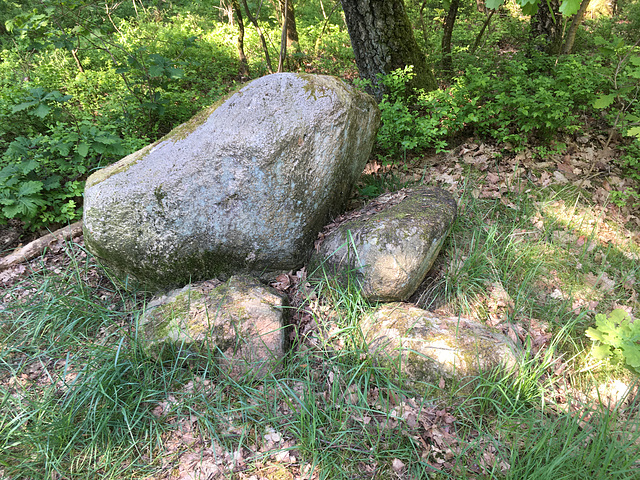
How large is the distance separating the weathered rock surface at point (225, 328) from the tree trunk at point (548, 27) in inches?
208

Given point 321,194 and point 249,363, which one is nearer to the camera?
point 249,363

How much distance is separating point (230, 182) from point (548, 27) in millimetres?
5377

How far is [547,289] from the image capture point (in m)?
3.10

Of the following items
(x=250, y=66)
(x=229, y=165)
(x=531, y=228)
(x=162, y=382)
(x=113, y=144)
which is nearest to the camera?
(x=162, y=382)

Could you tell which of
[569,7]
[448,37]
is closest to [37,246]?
[569,7]

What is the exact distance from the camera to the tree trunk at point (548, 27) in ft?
16.8

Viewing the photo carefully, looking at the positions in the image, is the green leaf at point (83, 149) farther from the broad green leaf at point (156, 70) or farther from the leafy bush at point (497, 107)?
the leafy bush at point (497, 107)

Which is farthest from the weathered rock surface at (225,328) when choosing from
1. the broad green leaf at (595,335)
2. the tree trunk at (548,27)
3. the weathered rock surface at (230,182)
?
the tree trunk at (548,27)

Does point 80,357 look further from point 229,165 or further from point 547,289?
point 547,289

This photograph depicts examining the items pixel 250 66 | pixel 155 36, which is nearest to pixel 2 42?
pixel 155 36

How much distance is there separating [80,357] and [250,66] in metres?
5.57

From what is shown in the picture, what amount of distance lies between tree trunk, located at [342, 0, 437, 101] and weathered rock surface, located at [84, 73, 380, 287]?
1712 millimetres

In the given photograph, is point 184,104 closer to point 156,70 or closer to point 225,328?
point 156,70

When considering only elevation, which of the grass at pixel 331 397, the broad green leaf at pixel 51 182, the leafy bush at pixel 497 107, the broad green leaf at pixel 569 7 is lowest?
the grass at pixel 331 397
